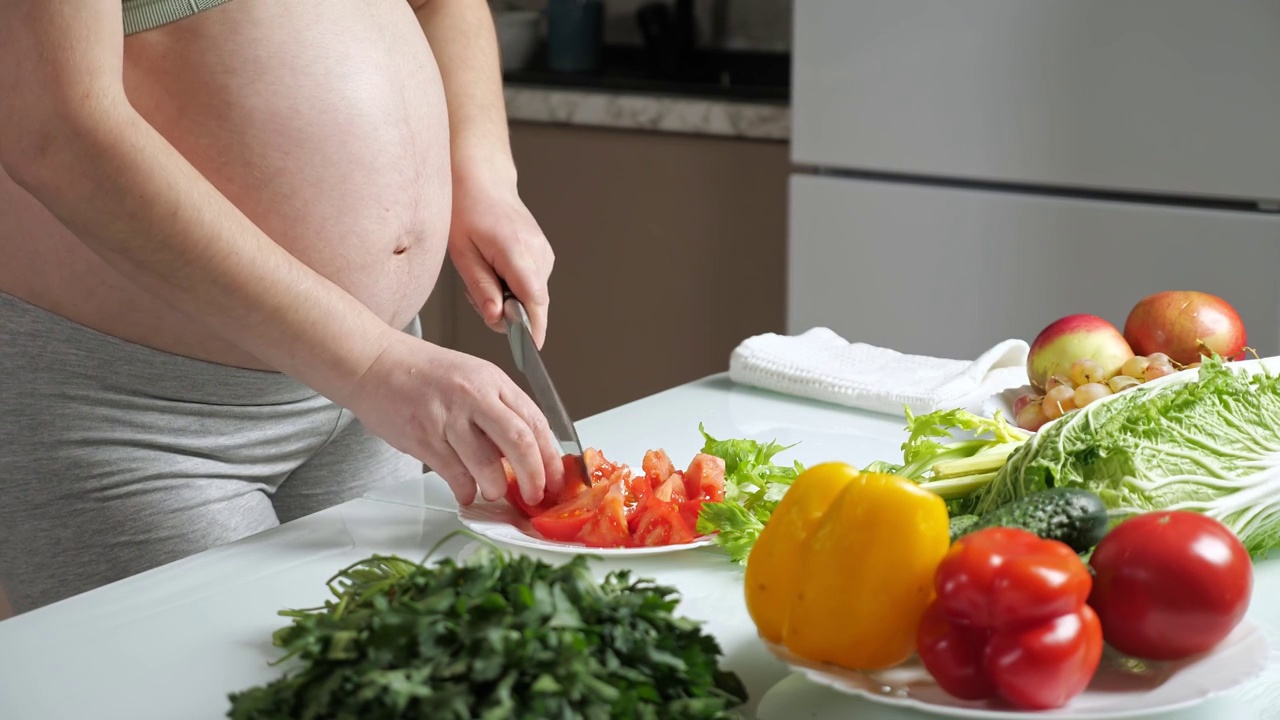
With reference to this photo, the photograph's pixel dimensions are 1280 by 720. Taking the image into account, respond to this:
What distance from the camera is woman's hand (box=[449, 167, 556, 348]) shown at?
1.15 m

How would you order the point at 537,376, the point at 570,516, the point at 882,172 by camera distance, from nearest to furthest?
1. the point at 570,516
2. the point at 537,376
3. the point at 882,172

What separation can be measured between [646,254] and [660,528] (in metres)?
1.91

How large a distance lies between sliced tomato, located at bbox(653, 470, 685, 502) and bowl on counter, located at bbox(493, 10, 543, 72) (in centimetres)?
214

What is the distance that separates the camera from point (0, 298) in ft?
3.46

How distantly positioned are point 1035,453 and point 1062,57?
147cm

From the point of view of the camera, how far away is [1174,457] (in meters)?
0.81

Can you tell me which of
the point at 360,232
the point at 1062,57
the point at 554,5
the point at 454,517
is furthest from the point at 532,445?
the point at 554,5

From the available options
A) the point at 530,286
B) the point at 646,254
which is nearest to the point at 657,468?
the point at 530,286

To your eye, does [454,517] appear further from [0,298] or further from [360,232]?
[0,298]

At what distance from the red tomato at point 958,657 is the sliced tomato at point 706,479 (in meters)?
0.30

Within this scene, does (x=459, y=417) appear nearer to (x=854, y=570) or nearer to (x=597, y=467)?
(x=597, y=467)

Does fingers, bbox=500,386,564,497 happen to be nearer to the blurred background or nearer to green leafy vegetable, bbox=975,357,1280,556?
green leafy vegetable, bbox=975,357,1280,556

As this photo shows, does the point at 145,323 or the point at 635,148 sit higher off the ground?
the point at 145,323

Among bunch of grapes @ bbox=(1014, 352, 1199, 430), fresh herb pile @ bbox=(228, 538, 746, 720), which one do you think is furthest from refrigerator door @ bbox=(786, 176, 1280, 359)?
fresh herb pile @ bbox=(228, 538, 746, 720)
